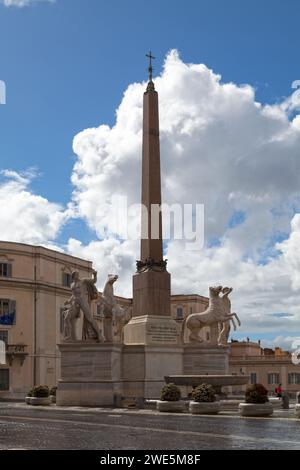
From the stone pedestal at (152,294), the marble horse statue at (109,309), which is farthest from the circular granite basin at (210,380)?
the stone pedestal at (152,294)

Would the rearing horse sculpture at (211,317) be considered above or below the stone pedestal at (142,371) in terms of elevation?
above

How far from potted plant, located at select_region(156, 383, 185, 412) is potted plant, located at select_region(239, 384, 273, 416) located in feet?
9.39

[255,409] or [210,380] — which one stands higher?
[210,380]

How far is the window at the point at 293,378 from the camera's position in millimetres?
66375

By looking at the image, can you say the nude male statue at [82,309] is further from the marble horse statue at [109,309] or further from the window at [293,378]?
the window at [293,378]

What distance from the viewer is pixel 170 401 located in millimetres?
27547

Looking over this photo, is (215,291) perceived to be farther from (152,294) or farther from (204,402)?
(204,402)

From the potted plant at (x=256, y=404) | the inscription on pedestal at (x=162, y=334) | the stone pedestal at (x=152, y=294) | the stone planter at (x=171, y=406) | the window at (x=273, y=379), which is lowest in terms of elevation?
the window at (x=273, y=379)

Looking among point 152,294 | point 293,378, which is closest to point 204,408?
point 152,294

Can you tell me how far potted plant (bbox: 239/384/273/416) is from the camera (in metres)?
25.3

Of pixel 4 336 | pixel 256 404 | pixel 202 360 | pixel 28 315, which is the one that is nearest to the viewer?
A: pixel 256 404

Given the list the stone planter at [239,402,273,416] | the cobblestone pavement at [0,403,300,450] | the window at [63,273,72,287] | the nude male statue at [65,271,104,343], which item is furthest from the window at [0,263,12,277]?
the stone planter at [239,402,273,416]

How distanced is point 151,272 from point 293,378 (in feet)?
118
